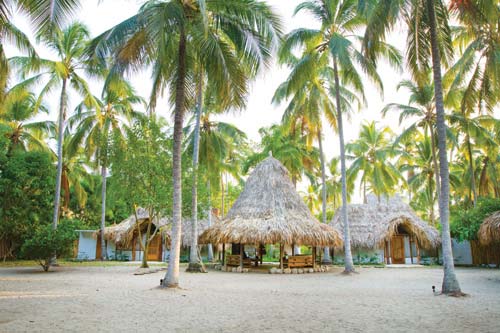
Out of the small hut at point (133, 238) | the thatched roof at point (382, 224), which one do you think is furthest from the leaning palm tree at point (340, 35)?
the small hut at point (133, 238)

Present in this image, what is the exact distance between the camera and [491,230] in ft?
55.0

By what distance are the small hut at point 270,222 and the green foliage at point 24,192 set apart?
353 inches

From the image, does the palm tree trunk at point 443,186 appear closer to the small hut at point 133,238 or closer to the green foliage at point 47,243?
the green foliage at point 47,243

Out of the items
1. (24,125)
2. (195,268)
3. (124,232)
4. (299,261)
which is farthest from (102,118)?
(299,261)

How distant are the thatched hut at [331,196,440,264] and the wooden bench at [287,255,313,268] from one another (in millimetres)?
7172

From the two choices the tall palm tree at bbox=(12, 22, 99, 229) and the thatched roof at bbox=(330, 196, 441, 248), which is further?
the thatched roof at bbox=(330, 196, 441, 248)

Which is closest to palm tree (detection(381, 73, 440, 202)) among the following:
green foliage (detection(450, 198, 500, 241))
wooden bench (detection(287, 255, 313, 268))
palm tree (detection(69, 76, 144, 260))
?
green foliage (detection(450, 198, 500, 241))

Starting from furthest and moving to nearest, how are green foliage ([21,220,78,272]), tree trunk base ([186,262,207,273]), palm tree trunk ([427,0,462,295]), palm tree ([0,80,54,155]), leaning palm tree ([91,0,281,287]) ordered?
palm tree ([0,80,54,155]), tree trunk base ([186,262,207,273]), green foliage ([21,220,78,272]), leaning palm tree ([91,0,281,287]), palm tree trunk ([427,0,462,295])

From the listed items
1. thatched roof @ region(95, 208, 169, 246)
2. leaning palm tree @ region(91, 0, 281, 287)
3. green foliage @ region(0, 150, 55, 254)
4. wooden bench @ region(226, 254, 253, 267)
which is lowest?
wooden bench @ region(226, 254, 253, 267)

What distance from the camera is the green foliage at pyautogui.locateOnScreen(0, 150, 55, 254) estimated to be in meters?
19.0

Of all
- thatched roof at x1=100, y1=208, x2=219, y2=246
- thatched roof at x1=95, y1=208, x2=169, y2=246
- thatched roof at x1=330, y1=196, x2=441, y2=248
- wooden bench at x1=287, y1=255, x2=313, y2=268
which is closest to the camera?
wooden bench at x1=287, y1=255, x2=313, y2=268

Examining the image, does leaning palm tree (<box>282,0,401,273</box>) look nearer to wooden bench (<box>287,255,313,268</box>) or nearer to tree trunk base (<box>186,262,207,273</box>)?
wooden bench (<box>287,255,313,268</box>)

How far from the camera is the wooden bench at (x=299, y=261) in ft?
55.4

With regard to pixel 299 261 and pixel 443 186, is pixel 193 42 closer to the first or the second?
pixel 443 186
